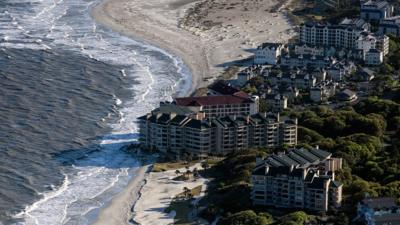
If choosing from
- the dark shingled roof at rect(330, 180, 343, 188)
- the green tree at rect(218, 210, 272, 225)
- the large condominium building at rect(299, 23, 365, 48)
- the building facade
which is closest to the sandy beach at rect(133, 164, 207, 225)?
the green tree at rect(218, 210, 272, 225)

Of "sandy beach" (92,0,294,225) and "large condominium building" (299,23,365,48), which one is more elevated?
"large condominium building" (299,23,365,48)

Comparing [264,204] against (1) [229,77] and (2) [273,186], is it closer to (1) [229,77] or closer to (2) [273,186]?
(2) [273,186]

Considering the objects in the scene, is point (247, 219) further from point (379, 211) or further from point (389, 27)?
point (389, 27)

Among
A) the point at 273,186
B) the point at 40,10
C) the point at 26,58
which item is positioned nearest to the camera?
the point at 273,186

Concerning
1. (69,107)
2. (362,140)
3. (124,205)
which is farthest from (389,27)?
(124,205)

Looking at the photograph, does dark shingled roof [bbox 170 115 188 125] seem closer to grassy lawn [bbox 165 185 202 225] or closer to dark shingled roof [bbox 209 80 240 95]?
dark shingled roof [bbox 209 80 240 95]

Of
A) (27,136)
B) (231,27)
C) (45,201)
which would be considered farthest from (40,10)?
(45,201)
